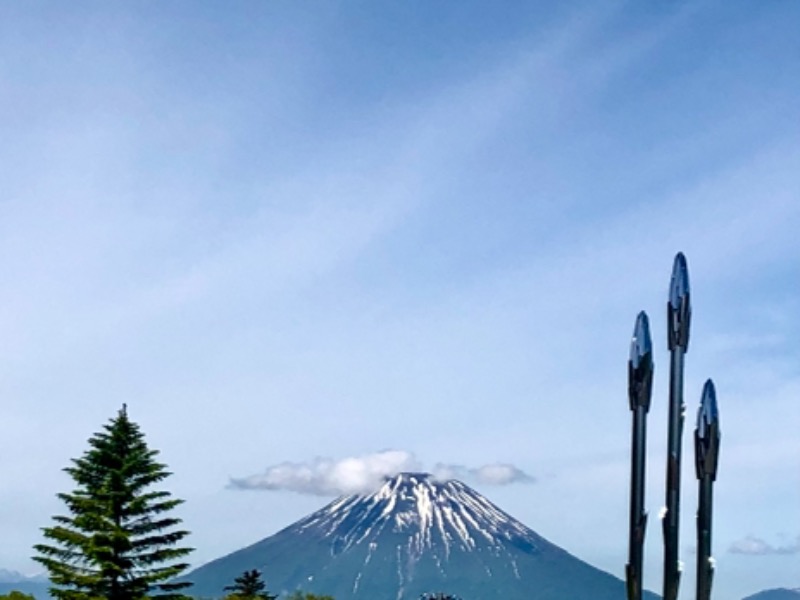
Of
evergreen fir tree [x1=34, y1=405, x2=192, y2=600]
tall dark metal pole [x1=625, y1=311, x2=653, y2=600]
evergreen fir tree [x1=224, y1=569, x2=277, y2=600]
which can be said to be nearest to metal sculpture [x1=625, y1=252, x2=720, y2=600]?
tall dark metal pole [x1=625, y1=311, x2=653, y2=600]

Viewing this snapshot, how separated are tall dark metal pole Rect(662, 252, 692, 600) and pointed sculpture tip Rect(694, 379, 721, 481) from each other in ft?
1.19

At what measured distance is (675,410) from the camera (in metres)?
22.2

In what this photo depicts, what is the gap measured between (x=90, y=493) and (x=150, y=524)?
2158 mm

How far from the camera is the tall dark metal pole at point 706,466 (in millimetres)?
21891

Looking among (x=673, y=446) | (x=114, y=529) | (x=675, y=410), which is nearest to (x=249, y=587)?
(x=114, y=529)

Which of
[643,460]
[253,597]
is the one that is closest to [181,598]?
[643,460]

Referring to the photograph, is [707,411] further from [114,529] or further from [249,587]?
[249,587]

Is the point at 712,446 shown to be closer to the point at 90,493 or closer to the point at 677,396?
the point at 677,396

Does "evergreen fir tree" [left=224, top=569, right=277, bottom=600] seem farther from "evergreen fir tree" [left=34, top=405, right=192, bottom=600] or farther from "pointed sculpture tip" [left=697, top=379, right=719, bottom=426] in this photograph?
"pointed sculpture tip" [left=697, top=379, right=719, bottom=426]

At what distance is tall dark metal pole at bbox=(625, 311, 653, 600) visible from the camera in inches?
839

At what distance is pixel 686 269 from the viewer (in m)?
22.5

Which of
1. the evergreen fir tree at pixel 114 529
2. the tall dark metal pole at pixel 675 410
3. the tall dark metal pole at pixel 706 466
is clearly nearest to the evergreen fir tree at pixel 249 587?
the evergreen fir tree at pixel 114 529

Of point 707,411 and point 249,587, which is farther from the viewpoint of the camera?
point 249,587

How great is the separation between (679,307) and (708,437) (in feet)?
7.20
